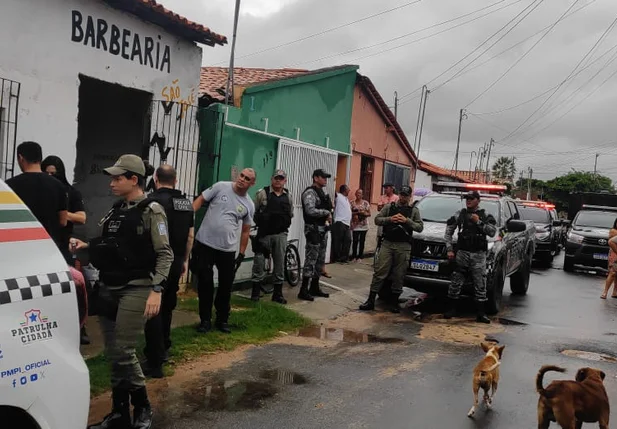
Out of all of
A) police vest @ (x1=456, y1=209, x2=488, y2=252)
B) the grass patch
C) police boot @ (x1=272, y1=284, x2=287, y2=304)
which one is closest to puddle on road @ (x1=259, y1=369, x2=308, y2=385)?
the grass patch

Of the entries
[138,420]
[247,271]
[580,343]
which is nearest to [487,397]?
[138,420]

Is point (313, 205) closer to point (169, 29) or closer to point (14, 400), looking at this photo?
point (169, 29)

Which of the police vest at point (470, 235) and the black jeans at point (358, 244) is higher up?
the police vest at point (470, 235)

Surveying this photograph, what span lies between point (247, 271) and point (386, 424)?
5.09 m

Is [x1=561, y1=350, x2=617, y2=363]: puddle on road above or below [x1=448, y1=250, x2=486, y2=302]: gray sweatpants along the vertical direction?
below

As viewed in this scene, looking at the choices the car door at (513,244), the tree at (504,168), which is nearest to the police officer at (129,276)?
the car door at (513,244)

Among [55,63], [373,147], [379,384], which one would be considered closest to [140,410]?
[379,384]

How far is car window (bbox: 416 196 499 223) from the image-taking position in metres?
9.78

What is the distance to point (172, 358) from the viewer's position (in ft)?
18.3

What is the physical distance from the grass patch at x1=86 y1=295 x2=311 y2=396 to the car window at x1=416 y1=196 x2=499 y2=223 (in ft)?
11.0

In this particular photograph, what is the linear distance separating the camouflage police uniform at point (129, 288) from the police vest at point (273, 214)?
4140 millimetres

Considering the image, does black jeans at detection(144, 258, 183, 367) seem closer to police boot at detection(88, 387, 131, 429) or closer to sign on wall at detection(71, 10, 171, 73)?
police boot at detection(88, 387, 131, 429)

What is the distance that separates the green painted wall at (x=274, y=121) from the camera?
8.48m

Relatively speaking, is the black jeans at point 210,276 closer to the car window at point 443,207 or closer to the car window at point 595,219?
the car window at point 443,207
